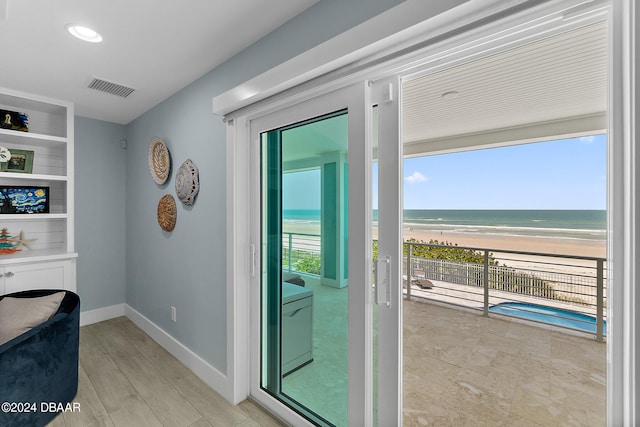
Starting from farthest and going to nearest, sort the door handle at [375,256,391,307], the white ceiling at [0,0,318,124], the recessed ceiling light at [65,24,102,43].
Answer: the recessed ceiling light at [65,24,102,43], the white ceiling at [0,0,318,124], the door handle at [375,256,391,307]

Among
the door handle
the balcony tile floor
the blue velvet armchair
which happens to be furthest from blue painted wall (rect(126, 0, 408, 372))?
the balcony tile floor

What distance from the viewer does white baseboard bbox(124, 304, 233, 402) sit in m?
2.14

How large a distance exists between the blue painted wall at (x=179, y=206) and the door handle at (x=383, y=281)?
109 cm

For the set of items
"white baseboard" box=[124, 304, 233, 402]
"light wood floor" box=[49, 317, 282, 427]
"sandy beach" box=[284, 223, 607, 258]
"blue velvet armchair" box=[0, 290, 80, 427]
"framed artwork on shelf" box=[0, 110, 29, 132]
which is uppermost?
"framed artwork on shelf" box=[0, 110, 29, 132]

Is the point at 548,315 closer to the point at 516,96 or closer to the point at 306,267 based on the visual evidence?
the point at 516,96

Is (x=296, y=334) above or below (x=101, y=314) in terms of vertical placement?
above

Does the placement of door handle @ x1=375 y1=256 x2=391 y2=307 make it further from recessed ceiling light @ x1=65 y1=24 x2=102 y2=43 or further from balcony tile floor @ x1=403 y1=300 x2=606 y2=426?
recessed ceiling light @ x1=65 y1=24 x2=102 y2=43

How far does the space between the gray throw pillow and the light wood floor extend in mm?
611

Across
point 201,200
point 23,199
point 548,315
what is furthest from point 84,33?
point 548,315

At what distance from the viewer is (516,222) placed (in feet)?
3.64

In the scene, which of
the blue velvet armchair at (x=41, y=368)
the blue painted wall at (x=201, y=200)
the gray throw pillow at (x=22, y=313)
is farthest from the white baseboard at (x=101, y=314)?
the blue velvet armchair at (x=41, y=368)

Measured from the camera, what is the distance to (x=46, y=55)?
2.03 m

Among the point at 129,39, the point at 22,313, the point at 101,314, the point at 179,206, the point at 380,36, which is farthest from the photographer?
the point at 101,314

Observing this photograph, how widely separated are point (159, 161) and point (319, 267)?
2066 millimetres
